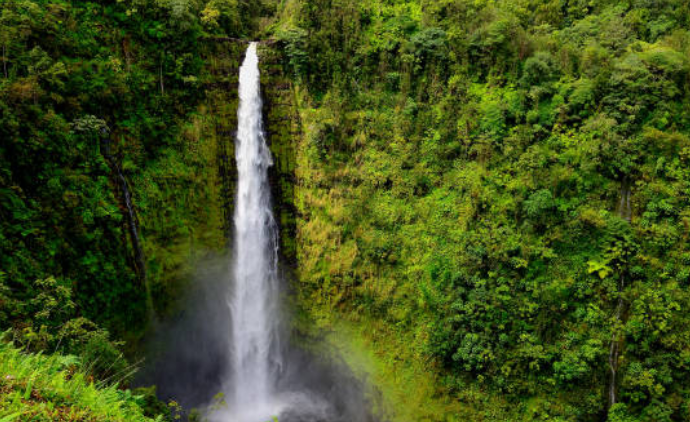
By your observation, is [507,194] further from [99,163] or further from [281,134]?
[99,163]

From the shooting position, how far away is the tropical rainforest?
10672 millimetres

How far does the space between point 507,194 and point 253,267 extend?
1093cm

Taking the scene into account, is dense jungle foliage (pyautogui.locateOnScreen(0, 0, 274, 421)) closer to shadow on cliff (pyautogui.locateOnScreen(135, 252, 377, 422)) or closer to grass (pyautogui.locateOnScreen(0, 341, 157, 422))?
shadow on cliff (pyautogui.locateOnScreen(135, 252, 377, 422))

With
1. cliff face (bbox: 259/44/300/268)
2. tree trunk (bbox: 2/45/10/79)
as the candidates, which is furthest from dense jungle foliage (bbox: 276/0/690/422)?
tree trunk (bbox: 2/45/10/79)

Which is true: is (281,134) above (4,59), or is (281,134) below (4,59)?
below

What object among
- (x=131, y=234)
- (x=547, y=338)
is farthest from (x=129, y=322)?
(x=547, y=338)

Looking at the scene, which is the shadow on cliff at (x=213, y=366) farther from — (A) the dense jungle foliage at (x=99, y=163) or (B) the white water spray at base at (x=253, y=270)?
(A) the dense jungle foliage at (x=99, y=163)

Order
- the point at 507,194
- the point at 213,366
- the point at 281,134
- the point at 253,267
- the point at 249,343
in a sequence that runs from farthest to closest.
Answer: the point at 281,134, the point at 253,267, the point at 249,343, the point at 213,366, the point at 507,194

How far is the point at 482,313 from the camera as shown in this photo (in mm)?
12266

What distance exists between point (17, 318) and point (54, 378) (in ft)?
23.1

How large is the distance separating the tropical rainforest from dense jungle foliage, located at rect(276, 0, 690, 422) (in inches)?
3.1

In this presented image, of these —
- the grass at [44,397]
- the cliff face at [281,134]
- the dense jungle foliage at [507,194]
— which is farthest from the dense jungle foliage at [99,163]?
the dense jungle foliage at [507,194]

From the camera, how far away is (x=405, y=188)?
15305 millimetres

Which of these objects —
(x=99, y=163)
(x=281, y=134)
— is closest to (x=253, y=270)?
(x=281, y=134)
